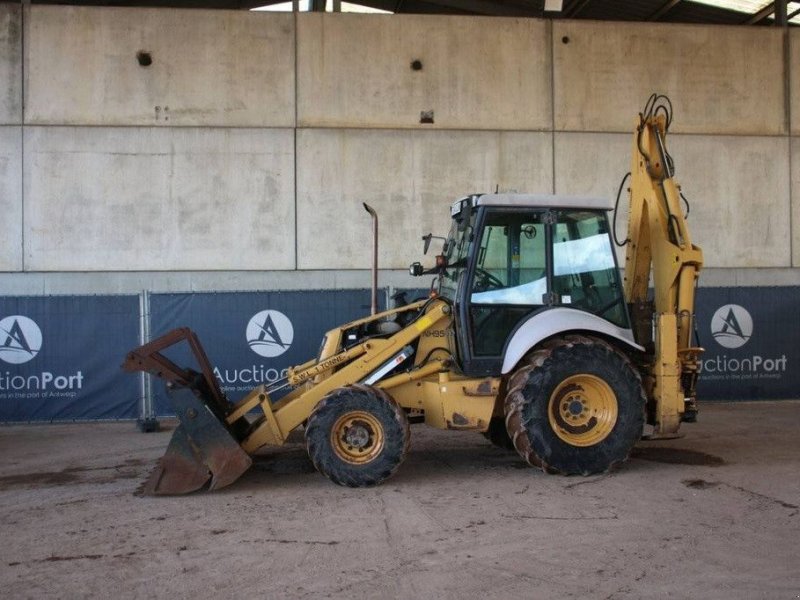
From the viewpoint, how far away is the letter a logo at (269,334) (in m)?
11.2

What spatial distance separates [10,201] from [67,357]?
134 inches

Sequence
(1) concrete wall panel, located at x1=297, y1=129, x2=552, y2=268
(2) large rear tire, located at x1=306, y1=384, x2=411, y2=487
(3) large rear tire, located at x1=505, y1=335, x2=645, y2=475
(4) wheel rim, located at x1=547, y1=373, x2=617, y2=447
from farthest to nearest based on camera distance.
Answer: (1) concrete wall panel, located at x1=297, y1=129, x2=552, y2=268
(4) wheel rim, located at x1=547, y1=373, x2=617, y2=447
(3) large rear tire, located at x1=505, y1=335, x2=645, y2=475
(2) large rear tire, located at x1=306, y1=384, x2=411, y2=487

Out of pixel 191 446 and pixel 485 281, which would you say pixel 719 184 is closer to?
pixel 485 281

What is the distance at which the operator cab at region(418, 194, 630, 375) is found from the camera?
6953 millimetres

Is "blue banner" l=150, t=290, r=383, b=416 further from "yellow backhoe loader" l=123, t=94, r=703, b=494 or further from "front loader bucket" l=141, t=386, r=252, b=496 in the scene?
"front loader bucket" l=141, t=386, r=252, b=496

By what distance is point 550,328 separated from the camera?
22.1 ft

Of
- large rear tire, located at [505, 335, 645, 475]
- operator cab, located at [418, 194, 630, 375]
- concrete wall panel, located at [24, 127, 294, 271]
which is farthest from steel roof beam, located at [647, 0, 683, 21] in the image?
large rear tire, located at [505, 335, 645, 475]

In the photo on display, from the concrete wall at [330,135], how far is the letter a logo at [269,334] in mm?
1867

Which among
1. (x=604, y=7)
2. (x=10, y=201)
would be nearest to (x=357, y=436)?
(x=10, y=201)

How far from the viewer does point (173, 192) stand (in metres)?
13.0

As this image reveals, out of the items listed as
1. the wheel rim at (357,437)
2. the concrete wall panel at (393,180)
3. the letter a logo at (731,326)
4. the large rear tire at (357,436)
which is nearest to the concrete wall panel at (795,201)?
the letter a logo at (731,326)

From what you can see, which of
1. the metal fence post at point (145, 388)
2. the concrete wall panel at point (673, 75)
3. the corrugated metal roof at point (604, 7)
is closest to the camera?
the metal fence post at point (145, 388)

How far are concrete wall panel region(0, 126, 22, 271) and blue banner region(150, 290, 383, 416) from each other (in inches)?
129

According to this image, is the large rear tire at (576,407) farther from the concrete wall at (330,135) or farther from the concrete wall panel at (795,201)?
the concrete wall panel at (795,201)
